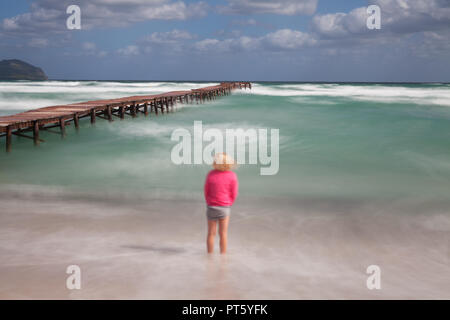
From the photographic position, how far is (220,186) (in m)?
4.23

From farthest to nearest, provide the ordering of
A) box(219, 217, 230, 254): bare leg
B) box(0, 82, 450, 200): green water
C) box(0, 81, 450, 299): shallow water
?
box(0, 82, 450, 200): green water < box(219, 217, 230, 254): bare leg < box(0, 81, 450, 299): shallow water

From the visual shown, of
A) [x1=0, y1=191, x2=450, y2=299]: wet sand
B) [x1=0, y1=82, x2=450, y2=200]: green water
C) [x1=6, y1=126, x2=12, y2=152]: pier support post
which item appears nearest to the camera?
[x1=0, y1=191, x2=450, y2=299]: wet sand

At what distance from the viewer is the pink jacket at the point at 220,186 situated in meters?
4.23

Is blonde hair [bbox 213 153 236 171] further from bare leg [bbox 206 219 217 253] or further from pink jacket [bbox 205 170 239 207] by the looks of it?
bare leg [bbox 206 219 217 253]

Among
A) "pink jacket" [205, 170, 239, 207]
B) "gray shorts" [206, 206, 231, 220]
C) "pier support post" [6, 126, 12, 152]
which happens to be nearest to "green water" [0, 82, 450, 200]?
"pier support post" [6, 126, 12, 152]

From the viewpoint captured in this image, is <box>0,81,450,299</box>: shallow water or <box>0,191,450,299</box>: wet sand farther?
<box>0,81,450,299</box>: shallow water

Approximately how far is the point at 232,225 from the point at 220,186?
6.80ft

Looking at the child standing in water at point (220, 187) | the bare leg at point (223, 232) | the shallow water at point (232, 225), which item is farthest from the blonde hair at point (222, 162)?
the shallow water at point (232, 225)

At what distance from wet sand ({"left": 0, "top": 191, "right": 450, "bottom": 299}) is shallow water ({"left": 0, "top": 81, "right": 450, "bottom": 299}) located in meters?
0.02

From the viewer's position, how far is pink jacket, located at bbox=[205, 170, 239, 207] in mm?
4234

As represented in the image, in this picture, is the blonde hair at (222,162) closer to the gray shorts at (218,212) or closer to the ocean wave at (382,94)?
the gray shorts at (218,212)

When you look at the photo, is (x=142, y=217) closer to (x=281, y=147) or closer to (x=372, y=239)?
(x=372, y=239)

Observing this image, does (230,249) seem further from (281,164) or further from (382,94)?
(382,94)

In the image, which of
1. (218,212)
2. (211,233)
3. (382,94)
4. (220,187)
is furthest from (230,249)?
(382,94)
